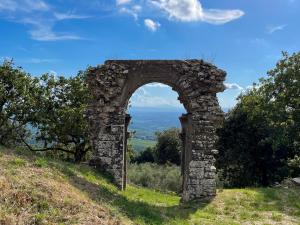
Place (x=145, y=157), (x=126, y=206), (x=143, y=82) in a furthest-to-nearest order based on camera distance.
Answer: (x=145, y=157) < (x=143, y=82) < (x=126, y=206)

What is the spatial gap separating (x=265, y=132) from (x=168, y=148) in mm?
20035

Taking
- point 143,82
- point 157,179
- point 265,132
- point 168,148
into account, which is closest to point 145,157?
point 168,148

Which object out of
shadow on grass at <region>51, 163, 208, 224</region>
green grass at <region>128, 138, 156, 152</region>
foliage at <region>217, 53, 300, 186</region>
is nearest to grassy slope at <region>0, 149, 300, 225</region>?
shadow on grass at <region>51, 163, 208, 224</region>

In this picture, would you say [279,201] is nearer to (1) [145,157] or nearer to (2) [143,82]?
(2) [143,82]

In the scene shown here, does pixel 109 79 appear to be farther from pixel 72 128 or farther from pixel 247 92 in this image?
pixel 247 92

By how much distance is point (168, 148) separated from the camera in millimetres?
44406

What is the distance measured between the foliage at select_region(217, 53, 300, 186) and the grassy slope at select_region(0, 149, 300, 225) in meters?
7.28

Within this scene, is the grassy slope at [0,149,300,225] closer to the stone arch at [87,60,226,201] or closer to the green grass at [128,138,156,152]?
the stone arch at [87,60,226,201]

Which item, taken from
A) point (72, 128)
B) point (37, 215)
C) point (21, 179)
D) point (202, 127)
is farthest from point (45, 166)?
point (72, 128)

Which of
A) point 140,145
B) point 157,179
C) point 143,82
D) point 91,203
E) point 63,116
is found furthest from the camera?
point 140,145

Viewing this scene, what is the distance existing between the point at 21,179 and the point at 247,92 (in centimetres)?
2047

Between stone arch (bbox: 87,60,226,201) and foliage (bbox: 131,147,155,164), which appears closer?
stone arch (bbox: 87,60,226,201)

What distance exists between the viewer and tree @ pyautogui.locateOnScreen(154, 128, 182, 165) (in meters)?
43.6

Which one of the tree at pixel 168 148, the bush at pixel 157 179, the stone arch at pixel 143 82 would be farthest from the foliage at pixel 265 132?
the tree at pixel 168 148
